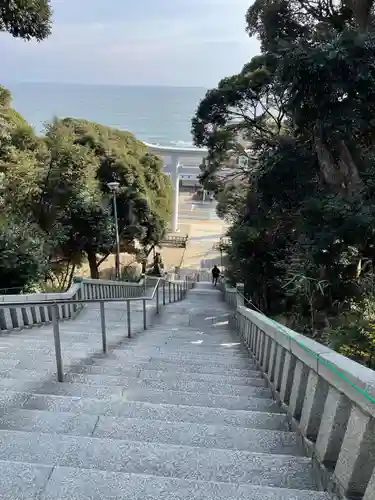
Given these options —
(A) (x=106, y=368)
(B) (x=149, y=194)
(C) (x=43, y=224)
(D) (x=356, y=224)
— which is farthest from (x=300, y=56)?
(B) (x=149, y=194)

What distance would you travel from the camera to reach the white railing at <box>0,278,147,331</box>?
15.7 feet

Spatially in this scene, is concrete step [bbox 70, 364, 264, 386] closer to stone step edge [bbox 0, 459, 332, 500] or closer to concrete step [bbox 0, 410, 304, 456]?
concrete step [bbox 0, 410, 304, 456]

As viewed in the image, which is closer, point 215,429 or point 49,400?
point 215,429

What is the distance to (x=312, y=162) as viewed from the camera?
8.52 meters

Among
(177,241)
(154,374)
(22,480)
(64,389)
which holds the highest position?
(22,480)

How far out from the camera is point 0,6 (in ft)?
21.5

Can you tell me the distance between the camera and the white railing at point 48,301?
478 centimetres

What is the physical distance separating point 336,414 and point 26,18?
24.1ft

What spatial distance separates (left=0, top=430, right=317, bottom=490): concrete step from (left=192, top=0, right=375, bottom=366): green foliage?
1.62 m

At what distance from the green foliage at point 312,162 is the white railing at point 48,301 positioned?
121 inches

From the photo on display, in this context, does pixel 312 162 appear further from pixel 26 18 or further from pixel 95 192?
pixel 95 192

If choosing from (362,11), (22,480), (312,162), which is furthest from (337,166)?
(22,480)

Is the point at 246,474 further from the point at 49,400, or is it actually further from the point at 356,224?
the point at 356,224

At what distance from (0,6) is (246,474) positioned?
277 inches
